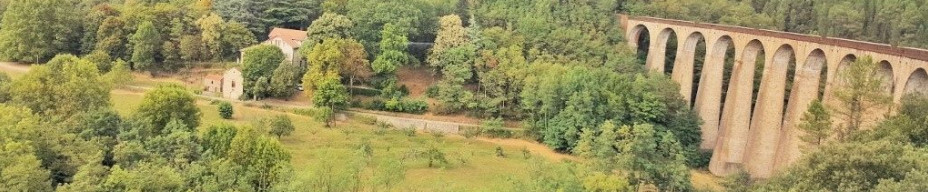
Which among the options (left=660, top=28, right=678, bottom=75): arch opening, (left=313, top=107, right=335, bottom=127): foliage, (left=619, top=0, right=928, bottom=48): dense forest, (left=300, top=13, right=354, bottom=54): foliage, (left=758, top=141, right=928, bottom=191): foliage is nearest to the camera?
(left=758, top=141, right=928, bottom=191): foliage

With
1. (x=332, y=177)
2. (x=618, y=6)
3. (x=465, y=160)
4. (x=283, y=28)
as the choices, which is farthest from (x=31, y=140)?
(x=618, y=6)

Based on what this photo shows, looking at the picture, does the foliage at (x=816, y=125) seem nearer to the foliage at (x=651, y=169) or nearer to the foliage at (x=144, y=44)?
the foliage at (x=651, y=169)

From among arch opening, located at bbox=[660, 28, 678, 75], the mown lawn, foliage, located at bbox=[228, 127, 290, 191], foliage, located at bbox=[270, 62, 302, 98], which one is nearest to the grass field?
the mown lawn

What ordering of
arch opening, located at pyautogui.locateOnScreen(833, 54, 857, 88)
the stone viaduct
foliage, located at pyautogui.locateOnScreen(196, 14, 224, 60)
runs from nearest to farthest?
the stone viaduct, arch opening, located at pyautogui.locateOnScreen(833, 54, 857, 88), foliage, located at pyautogui.locateOnScreen(196, 14, 224, 60)

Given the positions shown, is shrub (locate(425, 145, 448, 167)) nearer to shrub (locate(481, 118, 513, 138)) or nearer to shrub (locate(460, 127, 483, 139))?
shrub (locate(460, 127, 483, 139))

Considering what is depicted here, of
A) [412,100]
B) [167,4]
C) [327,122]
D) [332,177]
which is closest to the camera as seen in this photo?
[332,177]

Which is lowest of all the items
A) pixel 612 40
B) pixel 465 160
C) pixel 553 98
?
pixel 465 160

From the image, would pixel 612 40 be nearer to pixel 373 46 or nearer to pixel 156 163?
pixel 373 46
